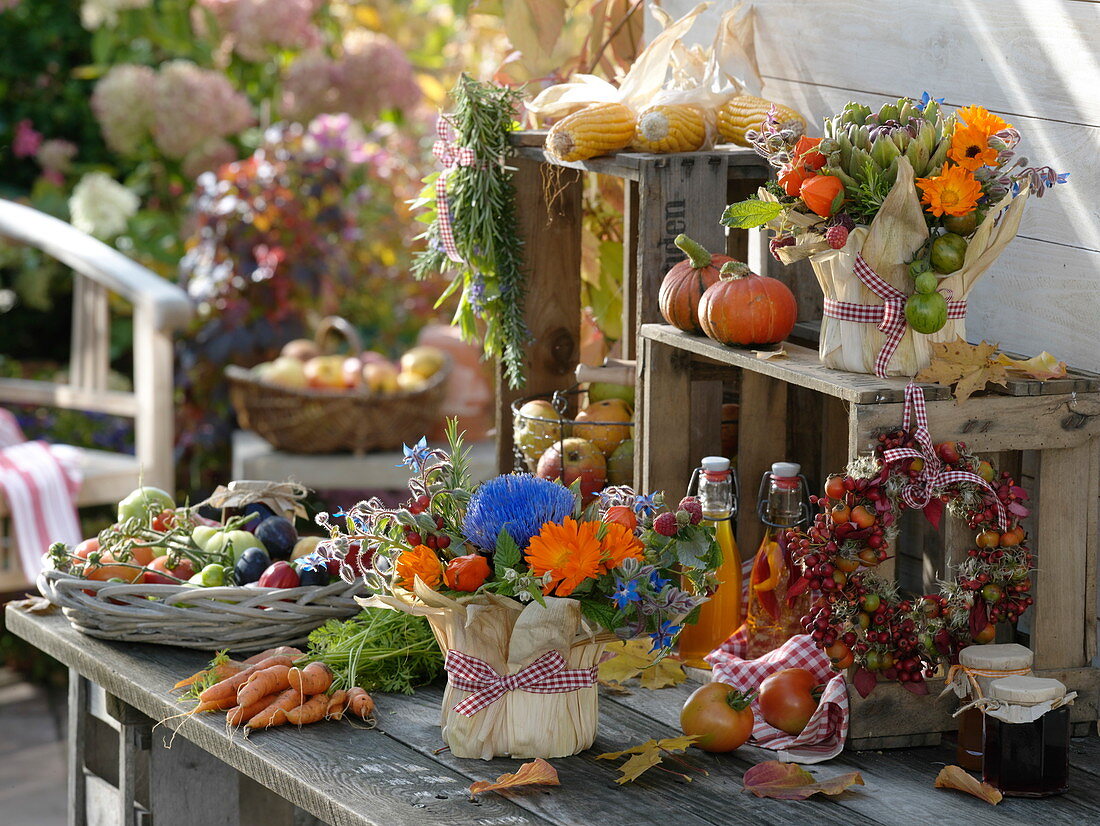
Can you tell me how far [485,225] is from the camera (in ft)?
7.21

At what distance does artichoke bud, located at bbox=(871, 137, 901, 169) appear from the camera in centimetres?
153

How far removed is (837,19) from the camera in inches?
78.4

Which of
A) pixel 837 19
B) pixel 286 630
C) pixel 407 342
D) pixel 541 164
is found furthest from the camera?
pixel 407 342

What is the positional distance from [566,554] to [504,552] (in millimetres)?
62

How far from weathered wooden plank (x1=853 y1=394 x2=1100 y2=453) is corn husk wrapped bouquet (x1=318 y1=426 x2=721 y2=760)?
8.0 inches

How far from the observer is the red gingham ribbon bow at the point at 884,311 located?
62.0 inches

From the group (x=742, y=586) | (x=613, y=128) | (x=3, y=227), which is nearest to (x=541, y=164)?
(x=613, y=128)

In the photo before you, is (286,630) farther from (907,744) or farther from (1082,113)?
(1082,113)

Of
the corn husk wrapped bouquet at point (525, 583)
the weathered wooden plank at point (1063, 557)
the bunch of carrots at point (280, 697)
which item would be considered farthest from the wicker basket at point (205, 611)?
the weathered wooden plank at point (1063, 557)

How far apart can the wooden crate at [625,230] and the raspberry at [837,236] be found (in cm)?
39

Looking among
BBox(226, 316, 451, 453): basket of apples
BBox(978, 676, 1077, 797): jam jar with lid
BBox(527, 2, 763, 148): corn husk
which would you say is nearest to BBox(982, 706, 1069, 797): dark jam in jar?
BBox(978, 676, 1077, 797): jam jar with lid

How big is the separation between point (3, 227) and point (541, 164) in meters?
2.00

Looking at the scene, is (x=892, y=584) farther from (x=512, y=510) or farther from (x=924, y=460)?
(x=512, y=510)

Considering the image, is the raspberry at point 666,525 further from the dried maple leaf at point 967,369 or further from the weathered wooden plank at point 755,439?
the weathered wooden plank at point 755,439
